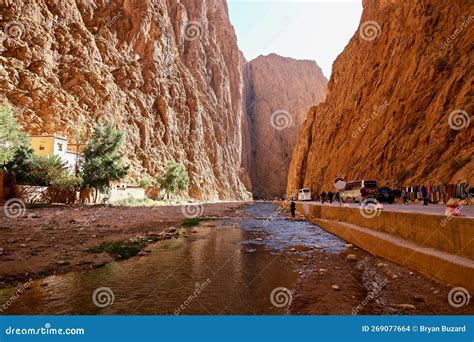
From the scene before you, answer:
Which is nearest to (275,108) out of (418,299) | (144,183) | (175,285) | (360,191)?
(144,183)

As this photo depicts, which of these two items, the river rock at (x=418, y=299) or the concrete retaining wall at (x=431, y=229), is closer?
the river rock at (x=418, y=299)

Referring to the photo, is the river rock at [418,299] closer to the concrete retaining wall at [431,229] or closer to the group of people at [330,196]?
the concrete retaining wall at [431,229]

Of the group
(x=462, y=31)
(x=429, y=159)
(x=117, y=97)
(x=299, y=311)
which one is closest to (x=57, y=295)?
(x=299, y=311)

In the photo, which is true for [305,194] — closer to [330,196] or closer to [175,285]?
[330,196]

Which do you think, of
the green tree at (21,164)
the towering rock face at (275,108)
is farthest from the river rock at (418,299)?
the towering rock face at (275,108)

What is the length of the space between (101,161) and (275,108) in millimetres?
129312

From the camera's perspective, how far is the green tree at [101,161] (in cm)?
3725

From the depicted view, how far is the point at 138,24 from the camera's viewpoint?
2901 inches

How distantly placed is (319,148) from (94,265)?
176 ft

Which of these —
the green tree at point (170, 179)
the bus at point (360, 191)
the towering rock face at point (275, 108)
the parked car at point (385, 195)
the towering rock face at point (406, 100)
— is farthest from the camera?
the towering rock face at point (275, 108)

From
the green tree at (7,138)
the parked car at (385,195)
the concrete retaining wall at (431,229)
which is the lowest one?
the concrete retaining wall at (431,229)

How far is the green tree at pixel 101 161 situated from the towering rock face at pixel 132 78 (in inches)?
472

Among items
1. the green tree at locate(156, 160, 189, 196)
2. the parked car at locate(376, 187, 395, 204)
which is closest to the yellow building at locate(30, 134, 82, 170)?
the green tree at locate(156, 160, 189, 196)

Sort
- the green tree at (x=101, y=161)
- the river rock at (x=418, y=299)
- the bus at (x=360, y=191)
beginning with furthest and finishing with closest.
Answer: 1. the green tree at (x=101, y=161)
2. the bus at (x=360, y=191)
3. the river rock at (x=418, y=299)
